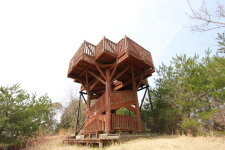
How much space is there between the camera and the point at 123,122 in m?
8.23

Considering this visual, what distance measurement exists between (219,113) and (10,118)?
14.7 meters

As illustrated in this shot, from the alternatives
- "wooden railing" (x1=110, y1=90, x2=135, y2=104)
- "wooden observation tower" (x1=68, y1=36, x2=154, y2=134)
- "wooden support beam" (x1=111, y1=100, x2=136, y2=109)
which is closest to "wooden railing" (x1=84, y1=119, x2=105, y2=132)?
"wooden observation tower" (x1=68, y1=36, x2=154, y2=134)

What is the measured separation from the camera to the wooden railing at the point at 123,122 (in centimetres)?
786

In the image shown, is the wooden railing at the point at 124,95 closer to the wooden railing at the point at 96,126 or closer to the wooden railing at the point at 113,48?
the wooden railing at the point at 96,126

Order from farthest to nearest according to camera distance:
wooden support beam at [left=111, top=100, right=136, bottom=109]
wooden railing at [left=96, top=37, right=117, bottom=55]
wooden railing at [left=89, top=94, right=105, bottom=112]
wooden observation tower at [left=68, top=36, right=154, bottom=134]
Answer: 1. wooden railing at [left=89, top=94, right=105, bottom=112]
2. wooden railing at [left=96, top=37, right=117, bottom=55]
3. wooden support beam at [left=111, top=100, right=136, bottom=109]
4. wooden observation tower at [left=68, top=36, right=154, bottom=134]

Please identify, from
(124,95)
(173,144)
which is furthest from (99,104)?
(173,144)

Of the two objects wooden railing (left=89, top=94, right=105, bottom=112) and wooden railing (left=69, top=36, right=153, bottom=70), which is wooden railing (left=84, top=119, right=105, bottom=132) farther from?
wooden railing (left=69, top=36, right=153, bottom=70)

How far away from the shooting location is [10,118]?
416 inches

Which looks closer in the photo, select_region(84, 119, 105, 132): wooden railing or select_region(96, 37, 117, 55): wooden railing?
select_region(84, 119, 105, 132): wooden railing

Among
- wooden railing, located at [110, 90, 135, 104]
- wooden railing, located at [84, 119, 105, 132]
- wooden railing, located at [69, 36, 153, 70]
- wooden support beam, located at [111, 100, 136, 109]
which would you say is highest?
wooden railing, located at [69, 36, 153, 70]

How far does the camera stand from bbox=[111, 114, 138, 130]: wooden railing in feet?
25.8

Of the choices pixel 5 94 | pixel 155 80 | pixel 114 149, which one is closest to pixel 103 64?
pixel 114 149

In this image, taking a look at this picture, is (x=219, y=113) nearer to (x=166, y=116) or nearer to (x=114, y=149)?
(x=166, y=116)

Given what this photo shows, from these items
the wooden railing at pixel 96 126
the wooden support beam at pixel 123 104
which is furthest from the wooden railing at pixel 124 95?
the wooden railing at pixel 96 126
